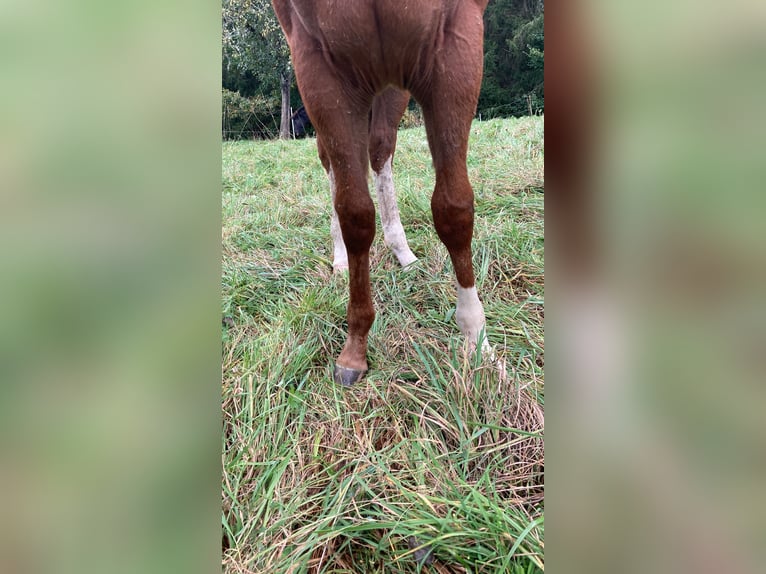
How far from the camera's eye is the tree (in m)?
6.12

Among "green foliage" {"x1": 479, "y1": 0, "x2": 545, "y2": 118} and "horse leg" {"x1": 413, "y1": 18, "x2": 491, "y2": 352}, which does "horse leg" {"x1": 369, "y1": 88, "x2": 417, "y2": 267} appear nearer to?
"horse leg" {"x1": 413, "y1": 18, "x2": 491, "y2": 352}

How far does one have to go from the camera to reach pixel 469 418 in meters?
1.17

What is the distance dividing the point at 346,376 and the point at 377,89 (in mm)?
Answer: 944

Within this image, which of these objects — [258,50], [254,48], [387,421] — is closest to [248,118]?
[258,50]

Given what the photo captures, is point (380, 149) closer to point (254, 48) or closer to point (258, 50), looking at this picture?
point (258, 50)

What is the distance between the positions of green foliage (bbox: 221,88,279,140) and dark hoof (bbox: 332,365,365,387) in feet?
13.2

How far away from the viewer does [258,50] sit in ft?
22.7

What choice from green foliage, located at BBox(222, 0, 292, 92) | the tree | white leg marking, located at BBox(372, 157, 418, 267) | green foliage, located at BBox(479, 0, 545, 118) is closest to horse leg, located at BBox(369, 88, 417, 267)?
white leg marking, located at BBox(372, 157, 418, 267)
